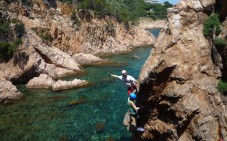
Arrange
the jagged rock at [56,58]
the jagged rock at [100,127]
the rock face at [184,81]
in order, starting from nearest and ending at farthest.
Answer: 1. the rock face at [184,81]
2. the jagged rock at [100,127]
3. the jagged rock at [56,58]

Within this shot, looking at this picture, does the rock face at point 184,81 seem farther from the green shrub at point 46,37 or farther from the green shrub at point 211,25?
the green shrub at point 46,37

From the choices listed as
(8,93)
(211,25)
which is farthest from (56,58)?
(211,25)

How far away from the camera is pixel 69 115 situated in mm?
27297

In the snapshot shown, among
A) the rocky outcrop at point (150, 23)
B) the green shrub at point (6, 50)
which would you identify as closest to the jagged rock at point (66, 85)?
the green shrub at point (6, 50)

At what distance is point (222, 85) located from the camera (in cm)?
1255

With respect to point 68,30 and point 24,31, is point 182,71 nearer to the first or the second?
point 24,31

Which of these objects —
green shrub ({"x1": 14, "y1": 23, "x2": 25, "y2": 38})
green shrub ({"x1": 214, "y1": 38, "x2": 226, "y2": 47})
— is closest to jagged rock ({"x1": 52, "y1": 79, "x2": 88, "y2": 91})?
green shrub ({"x1": 14, "y1": 23, "x2": 25, "y2": 38})

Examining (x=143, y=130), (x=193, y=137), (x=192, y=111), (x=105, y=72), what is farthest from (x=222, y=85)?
(x=105, y=72)

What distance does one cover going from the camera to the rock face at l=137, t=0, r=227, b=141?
1270 cm

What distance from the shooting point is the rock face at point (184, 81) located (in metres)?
12.7

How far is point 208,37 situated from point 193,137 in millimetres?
4977

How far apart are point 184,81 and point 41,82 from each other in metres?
28.6

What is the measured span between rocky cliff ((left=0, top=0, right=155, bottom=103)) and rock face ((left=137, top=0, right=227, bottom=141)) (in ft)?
76.8

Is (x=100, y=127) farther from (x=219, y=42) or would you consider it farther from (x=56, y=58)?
(x=56, y=58)
